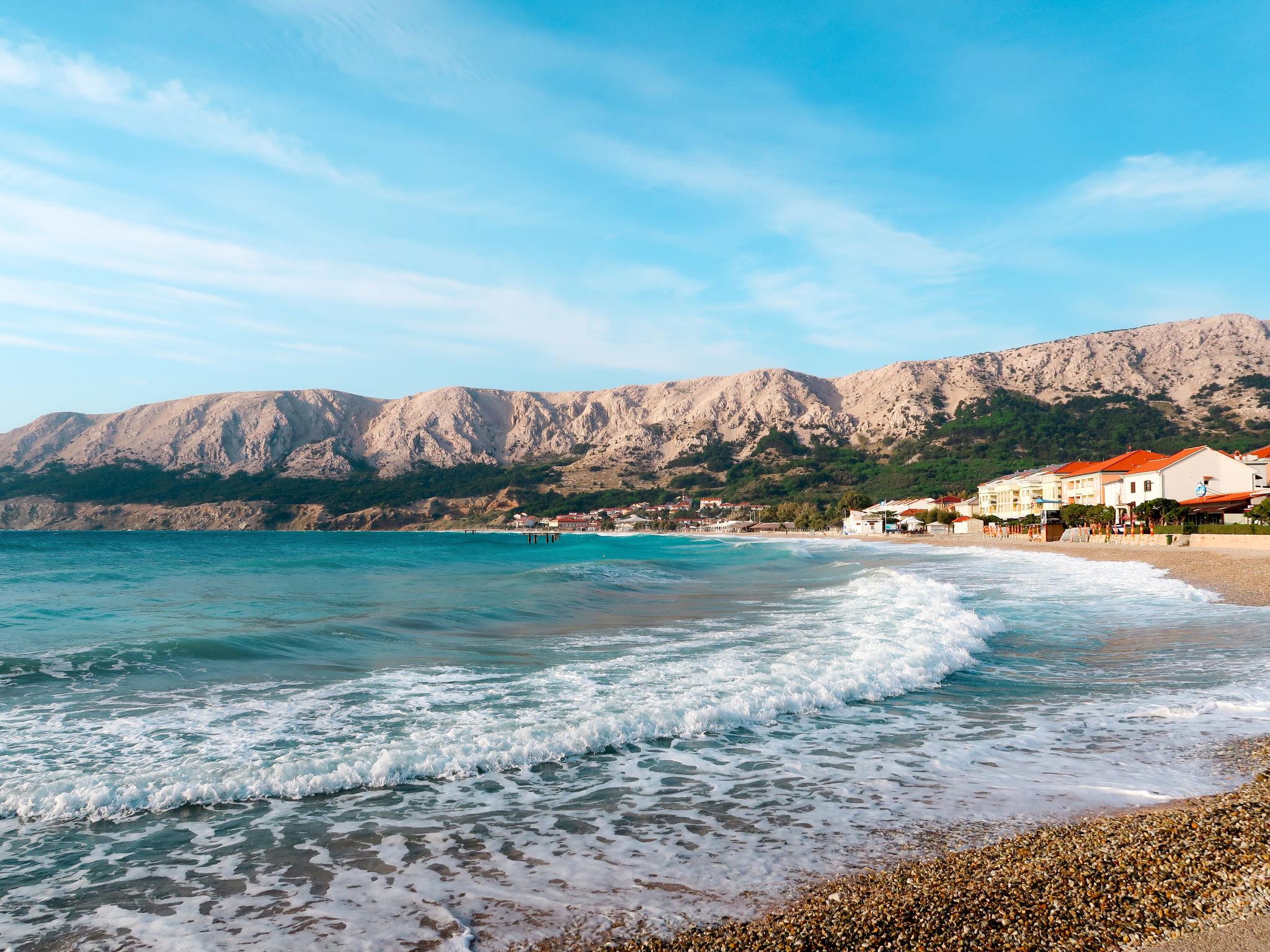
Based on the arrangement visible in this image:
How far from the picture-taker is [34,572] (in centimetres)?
3591

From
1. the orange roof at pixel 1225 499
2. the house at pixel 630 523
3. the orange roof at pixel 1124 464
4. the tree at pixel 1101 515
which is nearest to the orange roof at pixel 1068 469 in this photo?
the orange roof at pixel 1124 464

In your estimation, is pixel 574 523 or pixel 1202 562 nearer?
pixel 1202 562

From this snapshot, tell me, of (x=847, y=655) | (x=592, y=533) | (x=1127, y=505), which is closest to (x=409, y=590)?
(x=847, y=655)

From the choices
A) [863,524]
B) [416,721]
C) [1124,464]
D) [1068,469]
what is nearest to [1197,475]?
[1124,464]

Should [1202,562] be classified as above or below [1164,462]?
below

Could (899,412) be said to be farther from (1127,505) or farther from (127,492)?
(127,492)

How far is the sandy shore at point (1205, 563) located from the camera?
20.4m

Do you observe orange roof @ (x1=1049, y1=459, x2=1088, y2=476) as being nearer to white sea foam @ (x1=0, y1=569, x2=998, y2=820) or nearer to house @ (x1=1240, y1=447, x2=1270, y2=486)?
house @ (x1=1240, y1=447, x2=1270, y2=486)

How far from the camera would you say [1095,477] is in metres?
71.9

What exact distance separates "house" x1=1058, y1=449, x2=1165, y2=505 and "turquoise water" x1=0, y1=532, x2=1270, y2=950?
198 feet

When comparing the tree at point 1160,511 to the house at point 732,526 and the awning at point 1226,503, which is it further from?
the house at point 732,526

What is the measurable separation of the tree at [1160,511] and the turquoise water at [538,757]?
38.9 m

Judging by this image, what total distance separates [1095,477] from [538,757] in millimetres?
78630

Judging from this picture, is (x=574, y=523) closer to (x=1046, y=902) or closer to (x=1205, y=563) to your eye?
(x=1205, y=563)
